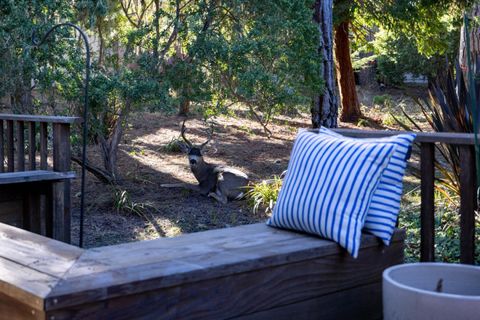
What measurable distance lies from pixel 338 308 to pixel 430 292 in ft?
2.16

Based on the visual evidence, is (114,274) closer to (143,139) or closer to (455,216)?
(455,216)

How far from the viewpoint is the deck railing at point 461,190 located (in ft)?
11.0

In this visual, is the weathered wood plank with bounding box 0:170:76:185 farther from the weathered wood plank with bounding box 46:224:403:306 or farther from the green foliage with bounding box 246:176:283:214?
the green foliage with bounding box 246:176:283:214

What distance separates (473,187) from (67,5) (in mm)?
5697

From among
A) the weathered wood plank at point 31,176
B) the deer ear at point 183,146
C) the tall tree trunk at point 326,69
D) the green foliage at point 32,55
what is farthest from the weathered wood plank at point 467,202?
the deer ear at point 183,146

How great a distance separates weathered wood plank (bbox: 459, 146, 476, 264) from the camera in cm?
336

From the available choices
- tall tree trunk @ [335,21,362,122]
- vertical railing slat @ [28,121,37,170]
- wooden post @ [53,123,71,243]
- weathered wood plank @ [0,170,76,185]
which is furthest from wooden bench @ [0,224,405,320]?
tall tree trunk @ [335,21,362,122]

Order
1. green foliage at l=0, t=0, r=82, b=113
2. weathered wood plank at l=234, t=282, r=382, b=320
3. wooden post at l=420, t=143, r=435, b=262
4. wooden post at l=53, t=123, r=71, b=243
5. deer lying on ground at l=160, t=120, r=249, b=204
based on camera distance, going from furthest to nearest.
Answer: deer lying on ground at l=160, t=120, r=249, b=204 → green foliage at l=0, t=0, r=82, b=113 → wooden post at l=53, t=123, r=71, b=243 → wooden post at l=420, t=143, r=435, b=262 → weathered wood plank at l=234, t=282, r=382, b=320

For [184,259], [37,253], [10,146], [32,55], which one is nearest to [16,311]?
[37,253]

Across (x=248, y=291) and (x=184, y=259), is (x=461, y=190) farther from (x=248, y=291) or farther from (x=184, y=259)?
(x=184, y=259)

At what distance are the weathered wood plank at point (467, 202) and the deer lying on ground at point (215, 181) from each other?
5867mm

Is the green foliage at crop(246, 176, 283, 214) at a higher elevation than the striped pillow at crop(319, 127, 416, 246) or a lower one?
lower

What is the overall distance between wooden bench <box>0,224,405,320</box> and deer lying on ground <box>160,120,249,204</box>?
5707 mm

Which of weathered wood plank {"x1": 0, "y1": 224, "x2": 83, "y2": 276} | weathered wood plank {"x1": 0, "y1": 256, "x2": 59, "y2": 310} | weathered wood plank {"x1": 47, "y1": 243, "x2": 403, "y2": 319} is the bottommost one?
weathered wood plank {"x1": 47, "y1": 243, "x2": 403, "y2": 319}
